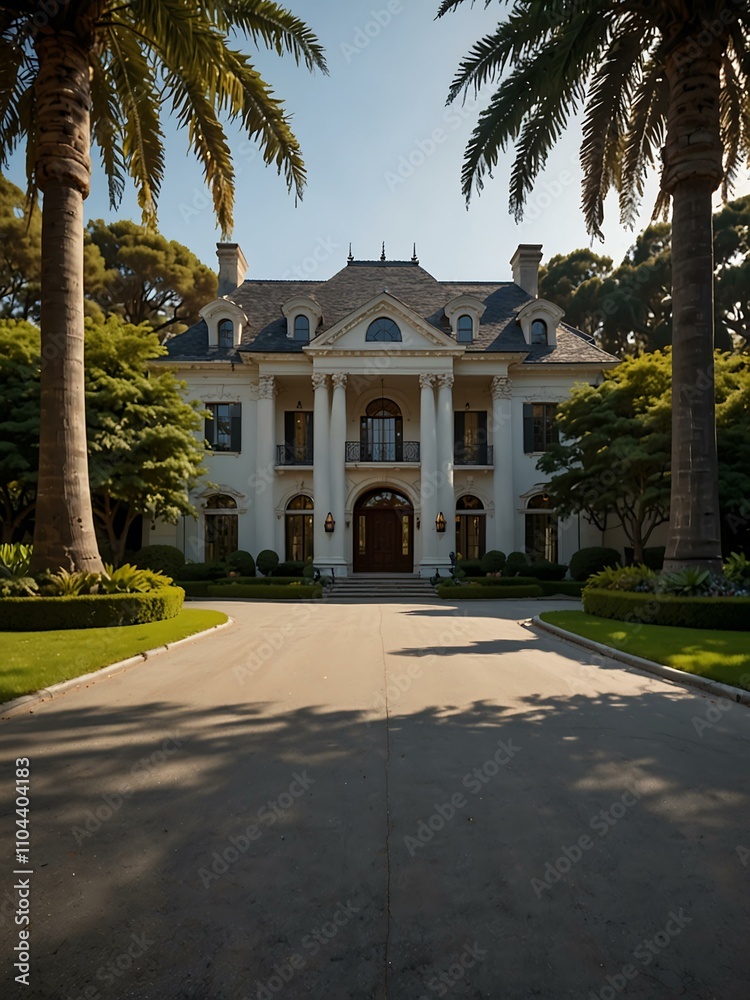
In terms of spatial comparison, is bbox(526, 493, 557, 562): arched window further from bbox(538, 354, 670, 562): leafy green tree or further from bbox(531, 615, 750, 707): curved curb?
bbox(531, 615, 750, 707): curved curb

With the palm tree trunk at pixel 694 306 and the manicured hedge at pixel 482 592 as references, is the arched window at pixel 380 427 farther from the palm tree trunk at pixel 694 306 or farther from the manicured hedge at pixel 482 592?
the palm tree trunk at pixel 694 306

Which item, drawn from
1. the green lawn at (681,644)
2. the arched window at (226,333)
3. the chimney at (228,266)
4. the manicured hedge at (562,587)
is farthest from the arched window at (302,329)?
the green lawn at (681,644)

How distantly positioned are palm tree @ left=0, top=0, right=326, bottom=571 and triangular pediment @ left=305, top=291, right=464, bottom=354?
15.6m

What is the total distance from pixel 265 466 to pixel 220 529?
3930 millimetres

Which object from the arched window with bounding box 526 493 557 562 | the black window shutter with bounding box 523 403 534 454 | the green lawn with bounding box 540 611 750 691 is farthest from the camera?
the black window shutter with bounding box 523 403 534 454

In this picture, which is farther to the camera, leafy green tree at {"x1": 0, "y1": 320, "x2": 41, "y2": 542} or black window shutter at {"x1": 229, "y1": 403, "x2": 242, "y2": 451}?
black window shutter at {"x1": 229, "y1": 403, "x2": 242, "y2": 451}

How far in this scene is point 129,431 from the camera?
2222 cm

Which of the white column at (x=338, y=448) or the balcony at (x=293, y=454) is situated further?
the balcony at (x=293, y=454)

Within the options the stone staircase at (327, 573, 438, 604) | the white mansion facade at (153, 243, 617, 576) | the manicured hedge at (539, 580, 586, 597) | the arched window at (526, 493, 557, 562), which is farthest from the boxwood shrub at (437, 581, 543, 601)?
the arched window at (526, 493, 557, 562)

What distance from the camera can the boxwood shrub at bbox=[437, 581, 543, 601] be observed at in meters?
24.2

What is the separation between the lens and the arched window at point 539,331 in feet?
109

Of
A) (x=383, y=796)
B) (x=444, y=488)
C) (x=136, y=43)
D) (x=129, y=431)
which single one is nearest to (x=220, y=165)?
(x=136, y=43)

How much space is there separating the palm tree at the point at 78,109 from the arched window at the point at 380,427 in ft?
63.0

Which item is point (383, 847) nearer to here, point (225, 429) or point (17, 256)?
point (225, 429)
